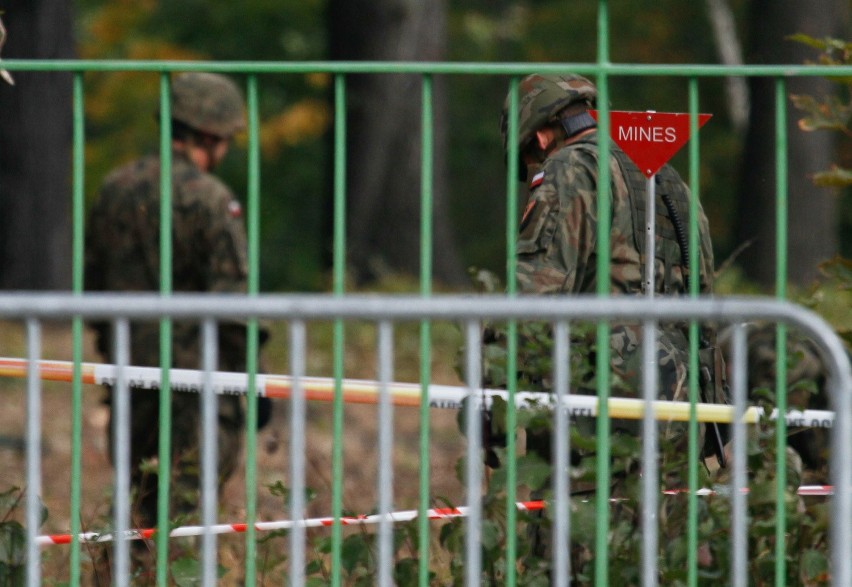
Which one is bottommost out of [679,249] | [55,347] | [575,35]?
[55,347]

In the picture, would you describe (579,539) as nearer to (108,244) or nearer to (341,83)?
(341,83)

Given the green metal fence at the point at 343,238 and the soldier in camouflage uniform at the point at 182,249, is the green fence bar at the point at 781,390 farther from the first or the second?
the soldier in camouflage uniform at the point at 182,249

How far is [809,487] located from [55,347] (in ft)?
25.0

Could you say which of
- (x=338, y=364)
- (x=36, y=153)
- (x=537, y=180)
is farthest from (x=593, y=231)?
(x=36, y=153)

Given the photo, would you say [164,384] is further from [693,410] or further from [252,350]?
[693,410]

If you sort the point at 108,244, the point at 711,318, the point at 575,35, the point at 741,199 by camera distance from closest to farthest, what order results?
1. the point at 711,318
2. the point at 108,244
3. the point at 741,199
4. the point at 575,35

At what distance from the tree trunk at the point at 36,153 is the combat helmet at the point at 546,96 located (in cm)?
582

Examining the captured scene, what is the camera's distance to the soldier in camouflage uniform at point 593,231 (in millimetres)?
4043

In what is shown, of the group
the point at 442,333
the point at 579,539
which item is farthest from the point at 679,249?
the point at 442,333

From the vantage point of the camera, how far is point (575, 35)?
24.8 metres

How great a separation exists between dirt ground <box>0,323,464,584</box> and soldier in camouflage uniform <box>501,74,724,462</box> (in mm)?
1734

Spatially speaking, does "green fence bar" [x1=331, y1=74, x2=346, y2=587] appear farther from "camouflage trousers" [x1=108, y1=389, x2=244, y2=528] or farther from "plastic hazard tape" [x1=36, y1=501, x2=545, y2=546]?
"camouflage trousers" [x1=108, y1=389, x2=244, y2=528]

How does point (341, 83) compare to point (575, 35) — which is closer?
point (341, 83)

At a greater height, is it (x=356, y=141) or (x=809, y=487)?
(x=356, y=141)
